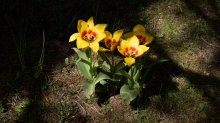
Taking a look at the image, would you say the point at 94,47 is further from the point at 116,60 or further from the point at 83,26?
the point at 116,60

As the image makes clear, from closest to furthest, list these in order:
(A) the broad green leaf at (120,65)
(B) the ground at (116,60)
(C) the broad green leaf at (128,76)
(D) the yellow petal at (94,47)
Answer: (D) the yellow petal at (94,47) → (C) the broad green leaf at (128,76) → (A) the broad green leaf at (120,65) → (B) the ground at (116,60)

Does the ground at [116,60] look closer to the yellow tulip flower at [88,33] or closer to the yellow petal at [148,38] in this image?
the yellow petal at [148,38]

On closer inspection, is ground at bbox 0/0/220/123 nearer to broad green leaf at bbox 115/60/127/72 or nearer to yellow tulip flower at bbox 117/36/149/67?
yellow tulip flower at bbox 117/36/149/67

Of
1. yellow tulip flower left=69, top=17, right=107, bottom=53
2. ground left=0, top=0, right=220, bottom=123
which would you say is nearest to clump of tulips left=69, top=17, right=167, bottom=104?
yellow tulip flower left=69, top=17, right=107, bottom=53

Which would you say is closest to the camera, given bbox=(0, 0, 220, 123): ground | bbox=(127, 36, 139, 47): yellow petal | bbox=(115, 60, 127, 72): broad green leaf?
bbox=(127, 36, 139, 47): yellow petal

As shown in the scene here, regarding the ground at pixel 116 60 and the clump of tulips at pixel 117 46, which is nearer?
the clump of tulips at pixel 117 46

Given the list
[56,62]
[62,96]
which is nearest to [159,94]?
[62,96]

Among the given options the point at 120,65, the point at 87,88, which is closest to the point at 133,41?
the point at 120,65

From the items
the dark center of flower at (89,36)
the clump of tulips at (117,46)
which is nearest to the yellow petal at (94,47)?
the clump of tulips at (117,46)

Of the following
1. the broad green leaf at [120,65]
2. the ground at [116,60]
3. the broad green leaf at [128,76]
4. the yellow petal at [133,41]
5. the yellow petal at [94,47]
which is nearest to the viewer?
the yellow petal at [94,47]
